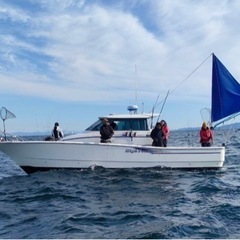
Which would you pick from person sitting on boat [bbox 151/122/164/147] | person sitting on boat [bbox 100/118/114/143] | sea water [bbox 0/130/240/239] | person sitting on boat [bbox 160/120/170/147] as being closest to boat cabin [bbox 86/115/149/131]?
person sitting on boat [bbox 160/120/170/147]

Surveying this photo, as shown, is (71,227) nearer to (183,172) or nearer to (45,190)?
(45,190)

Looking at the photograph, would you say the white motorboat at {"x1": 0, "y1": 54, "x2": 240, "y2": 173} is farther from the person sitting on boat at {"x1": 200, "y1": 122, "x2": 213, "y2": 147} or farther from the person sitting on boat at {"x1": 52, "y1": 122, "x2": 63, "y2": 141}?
the person sitting on boat at {"x1": 200, "y1": 122, "x2": 213, "y2": 147}

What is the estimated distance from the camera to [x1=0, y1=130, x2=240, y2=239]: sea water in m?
7.74

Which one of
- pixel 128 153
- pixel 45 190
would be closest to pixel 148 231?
pixel 45 190

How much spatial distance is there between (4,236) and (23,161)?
922 centimetres

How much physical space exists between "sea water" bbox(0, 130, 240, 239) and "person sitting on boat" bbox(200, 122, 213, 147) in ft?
6.42

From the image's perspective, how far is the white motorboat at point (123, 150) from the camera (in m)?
16.2

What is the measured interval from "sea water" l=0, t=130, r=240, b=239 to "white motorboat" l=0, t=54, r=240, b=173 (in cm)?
49

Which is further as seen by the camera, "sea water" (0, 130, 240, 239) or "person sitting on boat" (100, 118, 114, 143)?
"person sitting on boat" (100, 118, 114, 143)

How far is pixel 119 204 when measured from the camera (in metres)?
10.2

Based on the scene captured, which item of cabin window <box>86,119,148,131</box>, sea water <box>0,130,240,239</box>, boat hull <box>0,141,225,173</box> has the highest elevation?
cabin window <box>86,119,148,131</box>

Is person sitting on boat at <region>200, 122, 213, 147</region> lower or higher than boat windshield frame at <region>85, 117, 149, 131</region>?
lower

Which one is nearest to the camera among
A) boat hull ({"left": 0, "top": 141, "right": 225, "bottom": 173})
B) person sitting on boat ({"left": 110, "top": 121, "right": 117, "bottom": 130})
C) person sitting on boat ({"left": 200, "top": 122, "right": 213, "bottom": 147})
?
boat hull ({"left": 0, "top": 141, "right": 225, "bottom": 173})

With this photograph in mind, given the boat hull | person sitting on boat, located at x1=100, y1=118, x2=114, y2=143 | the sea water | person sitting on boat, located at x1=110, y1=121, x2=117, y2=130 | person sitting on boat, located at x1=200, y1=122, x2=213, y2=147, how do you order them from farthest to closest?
person sitting on boat, located at x1=110, y1=121, x2=117, y2=130 → person sitting on boat, located at x1=200, y1=122, x2=213, y2=147 → person sitting on boat, located at x1=100, y1=118, x2=114, y2=143 → the boat hull → the sea water
